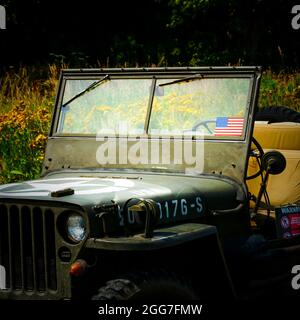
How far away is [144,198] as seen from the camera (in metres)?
4.88

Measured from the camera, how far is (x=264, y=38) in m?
22.7

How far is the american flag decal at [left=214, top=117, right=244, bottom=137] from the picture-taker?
18.7 feet

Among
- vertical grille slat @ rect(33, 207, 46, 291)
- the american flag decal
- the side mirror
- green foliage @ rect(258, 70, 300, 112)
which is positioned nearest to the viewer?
vertical grille slat @ rect(33, 207, 46, 291)

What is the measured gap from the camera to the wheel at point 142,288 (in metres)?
4.57

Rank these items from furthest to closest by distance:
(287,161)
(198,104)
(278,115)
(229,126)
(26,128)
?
(26,128) < (278,115) < (287,161) < (198,104) < (229,126)

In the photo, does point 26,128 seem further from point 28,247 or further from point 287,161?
point 28,247

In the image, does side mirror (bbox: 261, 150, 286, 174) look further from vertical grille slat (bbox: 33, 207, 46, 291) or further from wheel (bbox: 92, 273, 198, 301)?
vertical grille slat (bbox: 33, 207, 46, 291)

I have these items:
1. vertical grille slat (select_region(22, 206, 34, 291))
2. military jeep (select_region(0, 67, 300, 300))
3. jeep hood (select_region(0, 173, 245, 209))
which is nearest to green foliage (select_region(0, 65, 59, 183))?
military jeep (select_region(0, 67, 300, 300))

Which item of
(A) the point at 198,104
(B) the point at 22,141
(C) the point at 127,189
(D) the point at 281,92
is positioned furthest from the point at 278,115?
(D) the point at 281,92

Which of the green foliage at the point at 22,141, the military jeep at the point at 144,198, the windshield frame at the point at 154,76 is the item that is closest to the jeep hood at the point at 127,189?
the military jeep at the point at 144,198

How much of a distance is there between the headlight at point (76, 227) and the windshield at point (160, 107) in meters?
1.33

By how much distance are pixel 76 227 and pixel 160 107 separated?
58.1 inches
